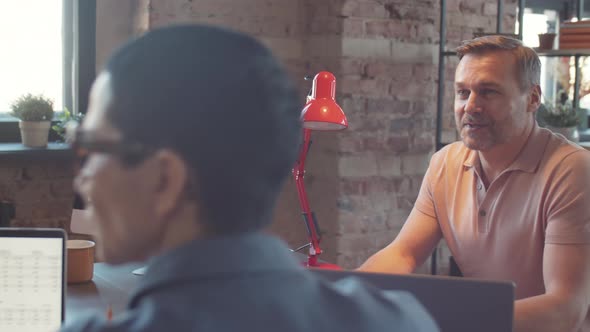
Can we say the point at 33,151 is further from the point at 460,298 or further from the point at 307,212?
the point at 460,298

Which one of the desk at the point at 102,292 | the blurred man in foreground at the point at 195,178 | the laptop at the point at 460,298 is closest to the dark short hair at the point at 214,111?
the blurred man in foreground at the point at 195,178

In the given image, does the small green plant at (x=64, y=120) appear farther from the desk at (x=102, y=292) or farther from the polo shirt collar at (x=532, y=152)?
the polo shirt collar at (x=532, y=152)

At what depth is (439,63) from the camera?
3506 millimetres

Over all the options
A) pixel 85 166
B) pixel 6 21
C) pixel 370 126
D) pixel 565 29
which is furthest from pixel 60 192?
pixel 85 166

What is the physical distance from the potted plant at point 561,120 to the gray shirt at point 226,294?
10.3ft

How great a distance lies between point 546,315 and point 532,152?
48cm

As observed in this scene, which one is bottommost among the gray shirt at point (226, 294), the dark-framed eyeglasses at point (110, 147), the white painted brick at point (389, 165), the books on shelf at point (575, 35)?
the white painted brick at point (389, 165)

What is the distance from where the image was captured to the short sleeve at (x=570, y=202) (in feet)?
6.33

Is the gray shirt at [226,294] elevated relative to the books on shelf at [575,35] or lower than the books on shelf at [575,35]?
lower

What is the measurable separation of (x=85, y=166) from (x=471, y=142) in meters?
1.62

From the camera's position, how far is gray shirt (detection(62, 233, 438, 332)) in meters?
0.62

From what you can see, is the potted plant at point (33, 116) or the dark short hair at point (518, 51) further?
the potted plant at point (33, 116)

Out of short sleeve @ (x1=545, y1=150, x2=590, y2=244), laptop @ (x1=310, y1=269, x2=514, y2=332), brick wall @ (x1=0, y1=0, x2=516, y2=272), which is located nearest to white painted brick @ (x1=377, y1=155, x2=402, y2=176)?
brick wall @ (x1=0, y1=0, x2=516, y2=272)

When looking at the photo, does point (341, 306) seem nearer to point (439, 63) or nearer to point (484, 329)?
point (484, 329)
